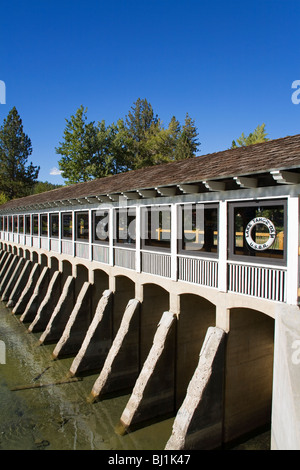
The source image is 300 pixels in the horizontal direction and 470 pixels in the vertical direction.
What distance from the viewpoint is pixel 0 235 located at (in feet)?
113

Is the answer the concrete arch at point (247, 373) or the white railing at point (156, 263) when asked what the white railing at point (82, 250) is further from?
the concrete arch at point (247, 373)

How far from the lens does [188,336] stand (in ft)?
35.2

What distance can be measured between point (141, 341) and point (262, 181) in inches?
293

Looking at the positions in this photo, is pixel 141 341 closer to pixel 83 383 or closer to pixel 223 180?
pixel 83 383

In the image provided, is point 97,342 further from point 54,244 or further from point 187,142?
point 187,142

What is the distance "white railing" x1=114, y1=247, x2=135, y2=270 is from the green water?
4.73 metres

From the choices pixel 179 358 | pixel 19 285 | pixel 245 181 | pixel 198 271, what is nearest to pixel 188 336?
pixel 179 358

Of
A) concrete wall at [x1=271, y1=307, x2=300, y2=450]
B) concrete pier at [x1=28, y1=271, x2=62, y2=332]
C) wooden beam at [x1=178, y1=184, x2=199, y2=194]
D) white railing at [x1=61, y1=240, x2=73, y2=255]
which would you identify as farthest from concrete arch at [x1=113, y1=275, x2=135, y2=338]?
concrete wall at [x1=271, y1=307, x2=300, y2=450]

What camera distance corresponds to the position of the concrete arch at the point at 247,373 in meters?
8.70

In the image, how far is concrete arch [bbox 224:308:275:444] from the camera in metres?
8.70

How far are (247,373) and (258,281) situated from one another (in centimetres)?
292

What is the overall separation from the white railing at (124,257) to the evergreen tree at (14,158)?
4615cm

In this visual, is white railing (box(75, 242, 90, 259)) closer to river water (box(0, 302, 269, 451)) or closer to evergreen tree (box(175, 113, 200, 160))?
river water (box(0, 302, 269, 451))
